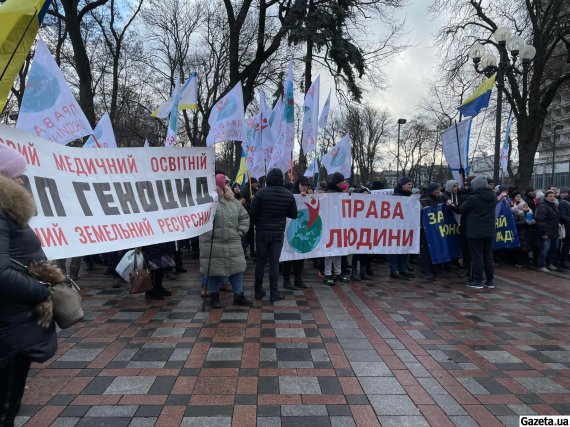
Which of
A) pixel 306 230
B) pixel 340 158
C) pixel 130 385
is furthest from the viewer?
pixel 340 158

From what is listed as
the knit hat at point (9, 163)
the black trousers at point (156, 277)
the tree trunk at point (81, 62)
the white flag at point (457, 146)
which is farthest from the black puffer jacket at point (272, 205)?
the tree trunk at point (81, 62)

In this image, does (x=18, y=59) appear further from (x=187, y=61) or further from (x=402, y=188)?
(x=187, y=61)

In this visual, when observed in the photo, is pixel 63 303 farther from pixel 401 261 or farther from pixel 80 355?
pixel 401 261

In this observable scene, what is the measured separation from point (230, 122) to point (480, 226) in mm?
4614

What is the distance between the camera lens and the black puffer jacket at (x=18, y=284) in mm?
2113

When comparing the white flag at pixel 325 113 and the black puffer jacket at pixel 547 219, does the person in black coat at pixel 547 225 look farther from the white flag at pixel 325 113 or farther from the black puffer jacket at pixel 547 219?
the white flag at pixel 325 113

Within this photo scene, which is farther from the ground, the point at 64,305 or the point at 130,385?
the point at 64,305

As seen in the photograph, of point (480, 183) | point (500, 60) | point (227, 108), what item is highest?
point (500, 60)

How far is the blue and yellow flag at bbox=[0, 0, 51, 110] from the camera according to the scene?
2.54 meters

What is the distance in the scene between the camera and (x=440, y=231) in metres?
8.55

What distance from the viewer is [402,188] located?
862cm

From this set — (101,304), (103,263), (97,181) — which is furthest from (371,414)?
(103,263)

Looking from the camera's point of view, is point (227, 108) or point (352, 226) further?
point (352, 226)

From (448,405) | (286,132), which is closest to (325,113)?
(286,132)
